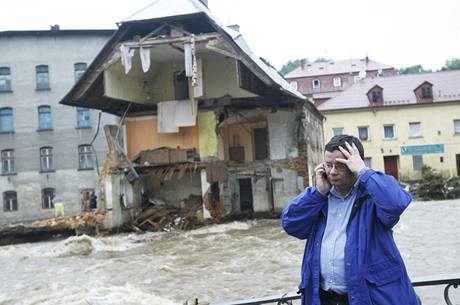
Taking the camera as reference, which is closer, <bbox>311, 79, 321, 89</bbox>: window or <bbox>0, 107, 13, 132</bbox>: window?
<bbox>0, 107, 13, 132</bbox>: window

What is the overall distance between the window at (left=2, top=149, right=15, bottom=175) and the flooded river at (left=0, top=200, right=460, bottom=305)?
1553 centimetres

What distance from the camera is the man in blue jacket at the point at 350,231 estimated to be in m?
2.63

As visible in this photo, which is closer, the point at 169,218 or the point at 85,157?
the point at 169,218

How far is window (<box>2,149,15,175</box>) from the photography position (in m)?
35.0

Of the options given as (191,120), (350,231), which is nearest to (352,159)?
(350,231)

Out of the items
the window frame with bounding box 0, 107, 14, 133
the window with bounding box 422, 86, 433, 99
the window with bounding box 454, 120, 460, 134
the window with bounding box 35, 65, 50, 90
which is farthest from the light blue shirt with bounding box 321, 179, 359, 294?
the window with bounding box 454, 120, 460, 134

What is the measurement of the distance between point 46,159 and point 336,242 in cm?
3467

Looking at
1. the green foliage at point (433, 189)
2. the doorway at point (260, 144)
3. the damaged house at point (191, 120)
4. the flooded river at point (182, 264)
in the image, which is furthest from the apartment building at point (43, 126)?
the green foliage at point (433, 189)

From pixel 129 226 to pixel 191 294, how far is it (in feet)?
44.7

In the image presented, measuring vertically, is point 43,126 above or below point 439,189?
above

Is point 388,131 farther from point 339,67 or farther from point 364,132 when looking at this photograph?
point 339,67

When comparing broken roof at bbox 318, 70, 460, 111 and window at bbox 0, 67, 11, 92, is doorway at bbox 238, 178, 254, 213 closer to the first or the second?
broken roof at bbox 318, 70, 460, 111

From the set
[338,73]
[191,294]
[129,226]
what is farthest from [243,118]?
[338,73]

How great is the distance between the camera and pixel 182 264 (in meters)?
13.4
